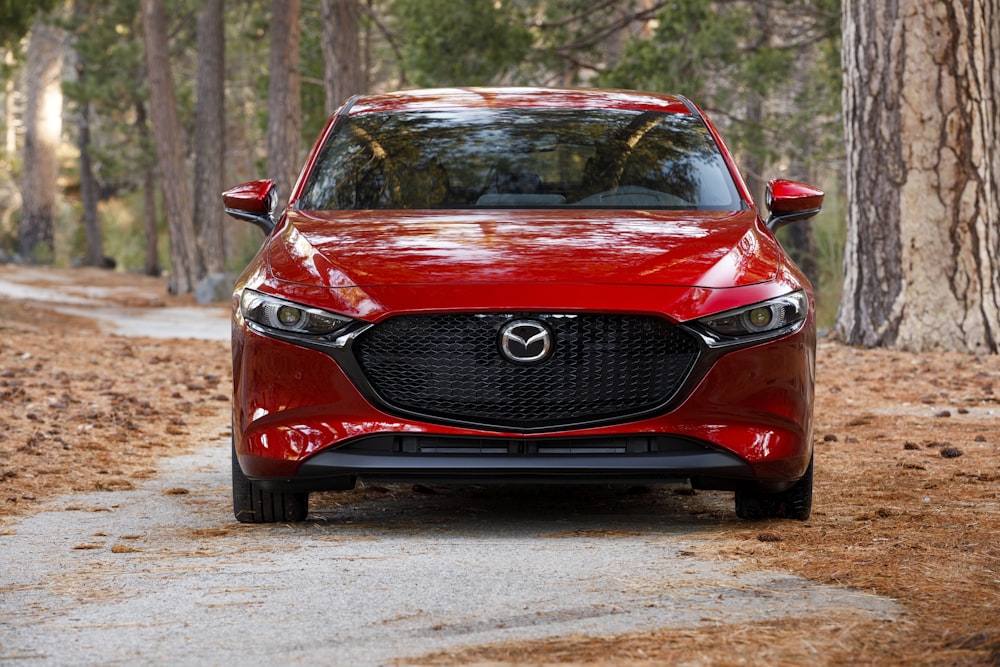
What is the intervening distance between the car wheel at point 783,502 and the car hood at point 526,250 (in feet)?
2.71

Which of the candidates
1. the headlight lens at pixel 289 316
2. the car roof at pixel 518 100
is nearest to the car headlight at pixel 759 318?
the headlight lens at pixel 289 316

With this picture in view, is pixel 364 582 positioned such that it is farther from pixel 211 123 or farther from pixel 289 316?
pixel 211 123

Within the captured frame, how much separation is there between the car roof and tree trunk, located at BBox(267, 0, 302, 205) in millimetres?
18697

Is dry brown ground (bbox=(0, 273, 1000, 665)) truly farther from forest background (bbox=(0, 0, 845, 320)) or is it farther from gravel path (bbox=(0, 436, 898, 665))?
forest background (bbox=(0, 0, 845, 320))


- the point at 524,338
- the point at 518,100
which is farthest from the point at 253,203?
the point at 524,338

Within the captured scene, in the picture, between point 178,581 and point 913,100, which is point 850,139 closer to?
point 913,100

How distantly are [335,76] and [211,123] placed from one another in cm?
1086

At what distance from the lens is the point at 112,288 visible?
32.3 metres

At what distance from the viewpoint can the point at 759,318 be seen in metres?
5.19

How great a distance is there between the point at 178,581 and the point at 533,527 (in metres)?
1.48

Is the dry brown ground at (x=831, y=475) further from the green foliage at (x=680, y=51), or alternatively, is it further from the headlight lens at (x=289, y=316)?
the green foliage at (x=680, y=51)

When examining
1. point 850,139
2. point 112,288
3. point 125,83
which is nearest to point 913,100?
point 850,139

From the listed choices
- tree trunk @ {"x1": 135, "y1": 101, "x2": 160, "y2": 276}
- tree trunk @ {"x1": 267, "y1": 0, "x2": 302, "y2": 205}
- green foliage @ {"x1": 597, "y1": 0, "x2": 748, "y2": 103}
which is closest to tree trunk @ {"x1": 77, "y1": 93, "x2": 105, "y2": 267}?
tree trunk @ {"x1": 135, "y1": 101, "x2": 160, "y2": 276}

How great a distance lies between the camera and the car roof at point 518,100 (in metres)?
6.97
